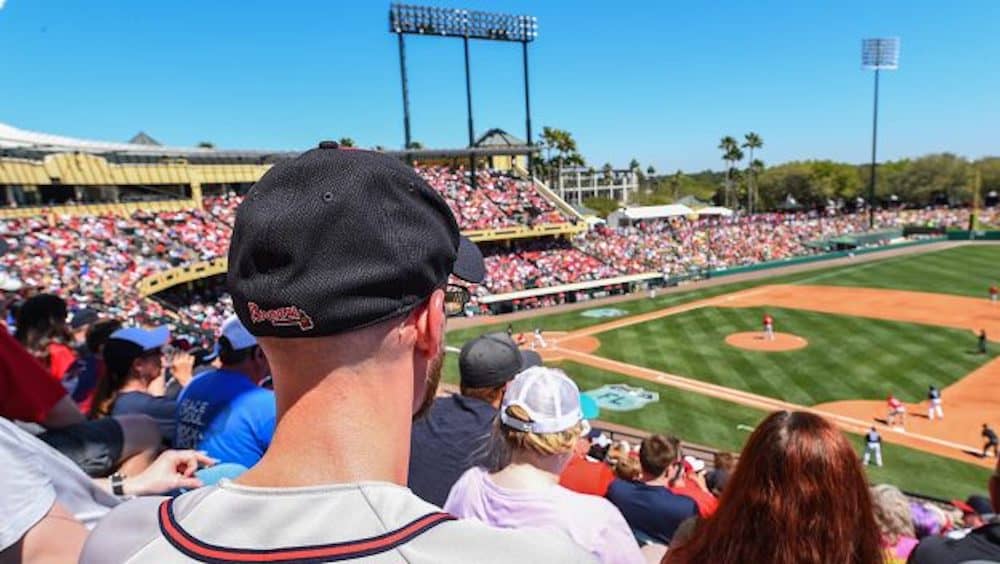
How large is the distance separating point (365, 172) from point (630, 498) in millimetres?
3710

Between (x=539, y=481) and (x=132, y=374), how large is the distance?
3.57m

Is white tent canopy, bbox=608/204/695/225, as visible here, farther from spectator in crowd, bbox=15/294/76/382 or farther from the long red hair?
the long red hair

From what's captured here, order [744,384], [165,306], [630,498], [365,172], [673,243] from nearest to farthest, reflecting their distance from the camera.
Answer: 1. [365,172]
2. [630,498]
3. [744,384]
4. [165,306]
5. [673,243]

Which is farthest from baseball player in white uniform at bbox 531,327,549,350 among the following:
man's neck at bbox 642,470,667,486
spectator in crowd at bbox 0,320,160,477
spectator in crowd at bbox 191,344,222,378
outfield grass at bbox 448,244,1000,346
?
spectator in crowd at bbox 0,320,160,477

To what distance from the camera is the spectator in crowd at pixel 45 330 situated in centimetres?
569

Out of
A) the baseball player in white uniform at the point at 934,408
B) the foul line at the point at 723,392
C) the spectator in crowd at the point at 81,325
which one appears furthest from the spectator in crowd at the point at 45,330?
the baseball player in white uniform at the point at 934,408

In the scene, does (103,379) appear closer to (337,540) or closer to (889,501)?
(337,540)

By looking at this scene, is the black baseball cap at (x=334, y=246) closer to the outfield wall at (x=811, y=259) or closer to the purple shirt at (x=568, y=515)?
the purple shirt at (x=568, y=515)

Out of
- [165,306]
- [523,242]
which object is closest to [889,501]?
[165,306]

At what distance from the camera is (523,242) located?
48.1 metres

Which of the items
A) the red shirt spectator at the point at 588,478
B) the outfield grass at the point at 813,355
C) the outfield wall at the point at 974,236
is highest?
the red shirt spectator at the point at 588,478

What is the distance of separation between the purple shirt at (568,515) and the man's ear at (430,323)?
1347 mm

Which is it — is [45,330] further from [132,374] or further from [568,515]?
[568,515]

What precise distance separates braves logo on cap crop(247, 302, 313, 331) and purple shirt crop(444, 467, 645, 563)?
1570 mm
